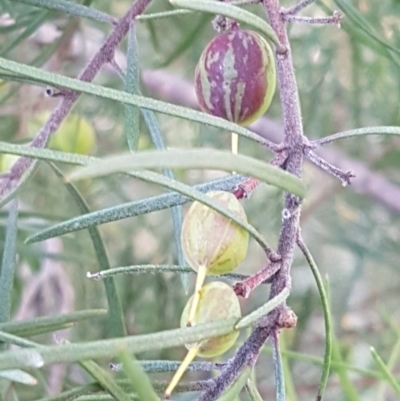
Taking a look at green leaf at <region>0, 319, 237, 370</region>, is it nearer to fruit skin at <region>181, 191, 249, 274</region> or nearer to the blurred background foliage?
fruit skin at <region>181, 191, 249, 274</region>

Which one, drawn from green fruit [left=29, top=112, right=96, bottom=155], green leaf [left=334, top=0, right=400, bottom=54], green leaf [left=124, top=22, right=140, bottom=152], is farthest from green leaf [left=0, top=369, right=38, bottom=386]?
green fruit [left=29, top=112, right=96, bottom=155]

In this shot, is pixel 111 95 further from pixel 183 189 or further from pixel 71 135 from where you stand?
pixel 71 135

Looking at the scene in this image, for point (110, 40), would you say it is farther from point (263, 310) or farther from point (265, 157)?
point (265, 157)

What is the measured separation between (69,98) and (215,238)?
0.57 feet

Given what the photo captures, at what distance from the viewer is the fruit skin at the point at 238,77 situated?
291 mm

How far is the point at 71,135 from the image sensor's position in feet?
2.30

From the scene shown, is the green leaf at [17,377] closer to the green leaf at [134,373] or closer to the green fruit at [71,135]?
the green leaf at [134,373]

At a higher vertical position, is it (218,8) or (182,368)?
(218,8)

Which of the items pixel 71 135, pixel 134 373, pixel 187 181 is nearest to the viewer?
pixel 134 373

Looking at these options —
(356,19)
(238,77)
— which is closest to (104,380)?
(238,77)

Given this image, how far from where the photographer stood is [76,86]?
0.23 meters

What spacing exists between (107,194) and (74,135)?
356mm

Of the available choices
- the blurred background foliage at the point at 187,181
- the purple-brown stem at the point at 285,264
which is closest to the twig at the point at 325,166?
the purple-brown stem at the point at 285,264

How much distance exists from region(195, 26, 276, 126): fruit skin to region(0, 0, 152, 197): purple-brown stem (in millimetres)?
82
